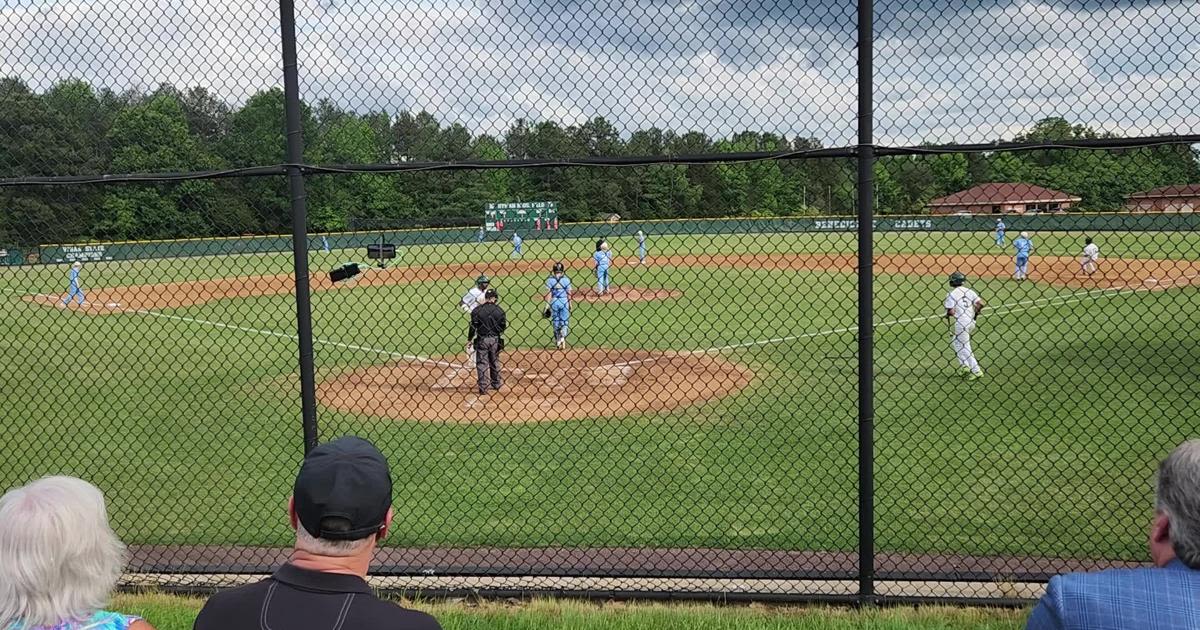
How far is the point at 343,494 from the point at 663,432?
8729 mm

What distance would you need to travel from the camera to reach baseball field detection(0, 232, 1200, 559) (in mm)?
7523

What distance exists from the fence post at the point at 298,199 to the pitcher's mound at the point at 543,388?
612 cm

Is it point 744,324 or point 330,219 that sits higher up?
point 330,219

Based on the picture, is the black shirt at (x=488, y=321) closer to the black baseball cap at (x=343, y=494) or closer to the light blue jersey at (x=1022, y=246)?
the black baseball cap at (x=343, y=494)

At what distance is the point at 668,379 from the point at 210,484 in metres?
6.88

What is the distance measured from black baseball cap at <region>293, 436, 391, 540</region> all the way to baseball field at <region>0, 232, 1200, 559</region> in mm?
4922

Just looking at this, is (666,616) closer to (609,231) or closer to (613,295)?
(609,231)

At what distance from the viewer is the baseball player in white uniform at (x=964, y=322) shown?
1390 cm

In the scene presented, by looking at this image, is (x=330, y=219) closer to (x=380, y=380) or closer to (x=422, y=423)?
(x=422, y=423)

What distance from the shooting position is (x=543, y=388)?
13.5 metres

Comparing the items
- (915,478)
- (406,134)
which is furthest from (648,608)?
(915,478)

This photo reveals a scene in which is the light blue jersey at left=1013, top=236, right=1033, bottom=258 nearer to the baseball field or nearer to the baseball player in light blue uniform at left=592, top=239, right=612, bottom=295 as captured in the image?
the baseball field

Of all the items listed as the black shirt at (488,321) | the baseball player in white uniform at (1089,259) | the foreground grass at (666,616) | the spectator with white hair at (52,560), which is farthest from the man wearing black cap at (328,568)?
the baseball player in white uniform at (1089,259)

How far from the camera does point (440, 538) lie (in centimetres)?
723
